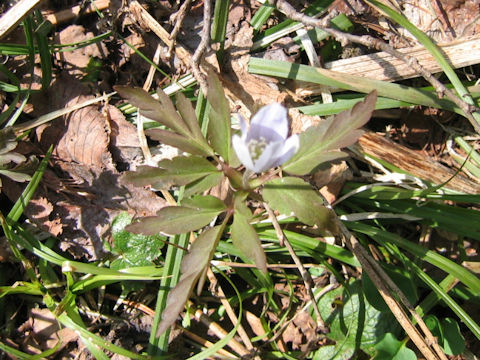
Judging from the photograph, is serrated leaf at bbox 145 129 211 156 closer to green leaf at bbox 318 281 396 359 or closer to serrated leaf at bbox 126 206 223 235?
serrated leaf at bbox 126 206 223 235

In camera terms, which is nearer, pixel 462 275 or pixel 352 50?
pixel 462 275

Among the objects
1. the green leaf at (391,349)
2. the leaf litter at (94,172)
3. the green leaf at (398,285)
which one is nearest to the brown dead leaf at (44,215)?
the leaf litter at (94,172)

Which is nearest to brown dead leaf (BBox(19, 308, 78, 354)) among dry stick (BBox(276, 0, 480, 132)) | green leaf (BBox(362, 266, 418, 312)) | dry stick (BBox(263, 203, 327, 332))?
dry stick (BBox(263, 203, 327, 332))

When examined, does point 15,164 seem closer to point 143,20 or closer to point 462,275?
point 143,20

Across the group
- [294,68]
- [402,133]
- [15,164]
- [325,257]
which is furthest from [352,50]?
[15,164]

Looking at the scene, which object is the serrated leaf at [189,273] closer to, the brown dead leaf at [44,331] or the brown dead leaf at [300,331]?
the brown dead leaf at [300,331]
